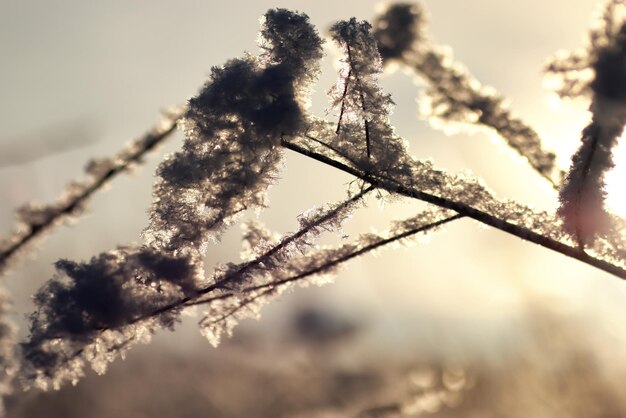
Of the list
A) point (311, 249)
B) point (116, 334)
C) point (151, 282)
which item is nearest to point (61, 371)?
point (116, 334)

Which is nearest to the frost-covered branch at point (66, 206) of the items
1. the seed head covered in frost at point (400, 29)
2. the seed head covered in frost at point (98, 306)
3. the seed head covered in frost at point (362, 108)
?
the seed head covered in frost at point (98, 306)

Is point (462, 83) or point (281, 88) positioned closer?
point (281, 88)

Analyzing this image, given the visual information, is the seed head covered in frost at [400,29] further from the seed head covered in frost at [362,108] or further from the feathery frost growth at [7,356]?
the feathery frost growth at [7,356]

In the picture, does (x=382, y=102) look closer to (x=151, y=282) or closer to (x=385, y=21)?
(x=385, y=21)

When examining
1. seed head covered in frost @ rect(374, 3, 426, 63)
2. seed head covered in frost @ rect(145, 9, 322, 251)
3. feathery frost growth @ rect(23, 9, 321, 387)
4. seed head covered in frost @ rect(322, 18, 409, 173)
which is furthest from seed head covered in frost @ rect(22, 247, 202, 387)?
seed head covered in frost @ rect(374, 3, 426, 63)

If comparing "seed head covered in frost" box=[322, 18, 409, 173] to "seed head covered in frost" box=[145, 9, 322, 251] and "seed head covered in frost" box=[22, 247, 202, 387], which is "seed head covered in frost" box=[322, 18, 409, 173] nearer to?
"seed head covered in frost" box=[145, 9, 322, 251]

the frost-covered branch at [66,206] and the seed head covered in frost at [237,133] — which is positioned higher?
the seed head covered in frost at [237,133]
